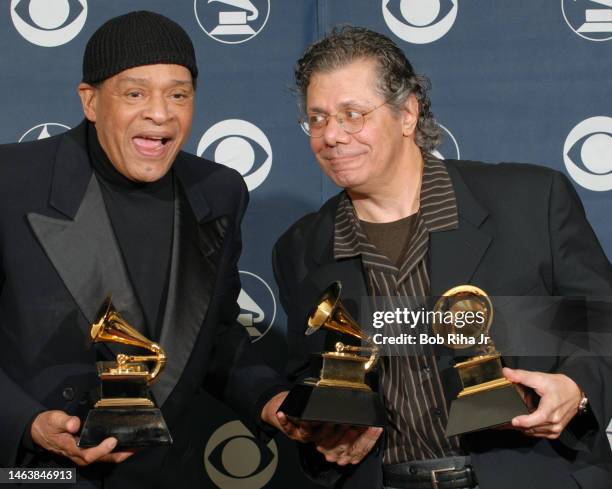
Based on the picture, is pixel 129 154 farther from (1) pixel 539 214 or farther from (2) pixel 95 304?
(1) pixel 539 214

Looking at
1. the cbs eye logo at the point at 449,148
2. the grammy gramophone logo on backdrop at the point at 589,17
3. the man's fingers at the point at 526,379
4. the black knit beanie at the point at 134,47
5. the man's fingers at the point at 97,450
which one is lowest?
the man's fingers at the point at 97,450

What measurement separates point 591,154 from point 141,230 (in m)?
1.59

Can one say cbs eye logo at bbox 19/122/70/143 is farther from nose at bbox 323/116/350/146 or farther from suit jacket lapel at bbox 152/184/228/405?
nose at bbox 323/116/350/146

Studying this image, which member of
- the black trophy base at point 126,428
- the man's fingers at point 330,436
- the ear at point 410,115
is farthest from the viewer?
the ear at point 410,115

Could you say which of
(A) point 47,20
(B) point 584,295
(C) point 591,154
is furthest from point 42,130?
(B) point 584,295

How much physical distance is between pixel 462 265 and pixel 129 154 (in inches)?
36.1

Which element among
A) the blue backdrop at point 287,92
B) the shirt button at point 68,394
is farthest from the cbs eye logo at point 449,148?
the shirt button at point 68,394

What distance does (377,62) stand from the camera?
2871 mm

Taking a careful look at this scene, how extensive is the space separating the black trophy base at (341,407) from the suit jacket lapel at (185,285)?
1.46ft

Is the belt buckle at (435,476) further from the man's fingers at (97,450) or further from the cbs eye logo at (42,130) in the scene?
the cbs eye logo at (42,130)

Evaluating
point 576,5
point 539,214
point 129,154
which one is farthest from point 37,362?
point 576,5

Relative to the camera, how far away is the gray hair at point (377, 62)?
9.37 ft

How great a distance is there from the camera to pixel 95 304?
2.73 meters

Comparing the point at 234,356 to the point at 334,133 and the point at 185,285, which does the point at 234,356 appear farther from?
the point at 334,133
